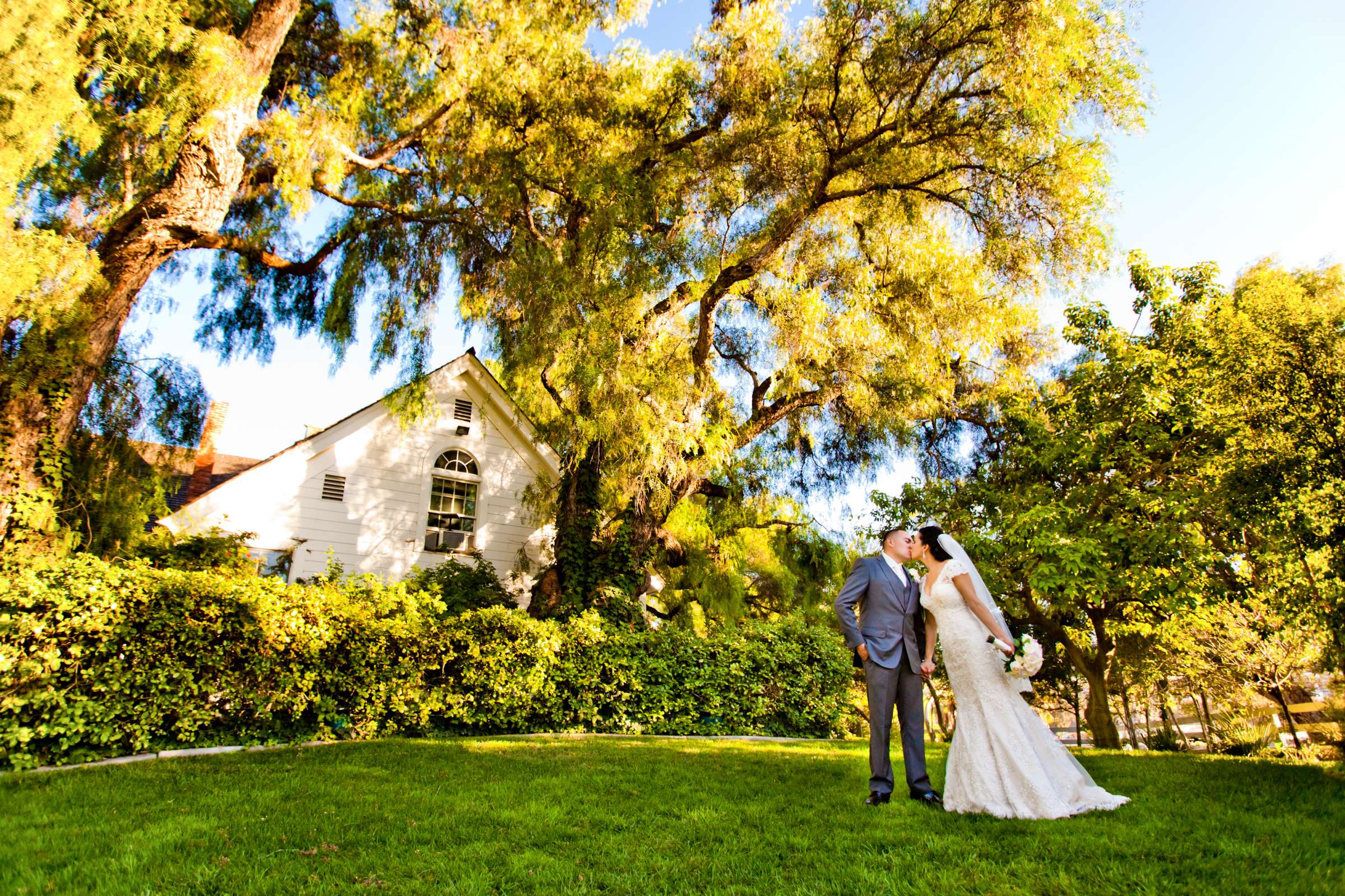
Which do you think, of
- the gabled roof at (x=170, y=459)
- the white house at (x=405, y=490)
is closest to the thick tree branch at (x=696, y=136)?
the white house at (x=405, y=490)

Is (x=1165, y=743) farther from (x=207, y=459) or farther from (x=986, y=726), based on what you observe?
(x=207, y=459)

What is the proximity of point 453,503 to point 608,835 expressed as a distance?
12.6m

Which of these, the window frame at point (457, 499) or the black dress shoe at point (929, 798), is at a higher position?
the window frame at point (457, 499)

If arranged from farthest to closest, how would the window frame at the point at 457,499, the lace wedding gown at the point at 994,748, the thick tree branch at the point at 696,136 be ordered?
the window frame at the point at 457,499 < the thick tree branch at the point at 696,136 < the lace wedding gown at the point at 994,748

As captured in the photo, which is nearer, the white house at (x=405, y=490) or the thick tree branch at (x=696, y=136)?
the thick tree branch at (x=696, y=136)

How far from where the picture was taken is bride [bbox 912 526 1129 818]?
4.84 metres

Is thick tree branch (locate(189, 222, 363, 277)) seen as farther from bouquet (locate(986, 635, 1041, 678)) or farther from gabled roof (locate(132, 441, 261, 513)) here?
bouquet (locate(986, 635, 1041, 678))

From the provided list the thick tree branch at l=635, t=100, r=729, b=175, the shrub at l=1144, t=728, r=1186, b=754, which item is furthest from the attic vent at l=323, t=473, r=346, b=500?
the shrub at l=1144, t=728, r=1186, b=754

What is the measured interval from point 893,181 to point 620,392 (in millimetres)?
6700

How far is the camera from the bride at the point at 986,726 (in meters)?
4.84

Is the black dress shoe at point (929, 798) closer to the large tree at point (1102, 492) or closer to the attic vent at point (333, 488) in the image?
the large tree at point (1102, 492)

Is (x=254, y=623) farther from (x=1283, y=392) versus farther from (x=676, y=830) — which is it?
(x=1283, y=392)

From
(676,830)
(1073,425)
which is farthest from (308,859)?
(1073,425)

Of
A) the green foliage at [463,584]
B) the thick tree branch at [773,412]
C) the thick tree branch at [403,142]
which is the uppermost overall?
the thick tree branch at [403,142]
